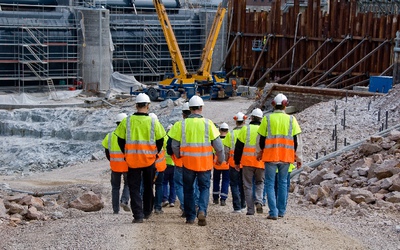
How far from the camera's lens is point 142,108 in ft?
32.9

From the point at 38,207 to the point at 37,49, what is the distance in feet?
71.9

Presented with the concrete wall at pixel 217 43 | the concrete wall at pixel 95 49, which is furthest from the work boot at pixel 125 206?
the concrete wall at pixel 217 43

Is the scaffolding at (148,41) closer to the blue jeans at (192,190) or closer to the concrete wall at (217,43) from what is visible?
the concrete wall at (217,43)

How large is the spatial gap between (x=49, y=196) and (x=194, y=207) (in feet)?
17.2

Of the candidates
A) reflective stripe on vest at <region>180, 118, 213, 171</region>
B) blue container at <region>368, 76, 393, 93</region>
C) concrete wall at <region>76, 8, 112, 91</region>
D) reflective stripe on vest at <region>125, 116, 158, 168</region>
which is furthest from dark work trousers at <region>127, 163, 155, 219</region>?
concrete wall at <region>76, 8, 112, 91</region>

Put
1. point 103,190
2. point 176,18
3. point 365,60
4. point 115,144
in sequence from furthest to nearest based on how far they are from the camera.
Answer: point 176,18
point 365,60
point 103,190
point 115,144

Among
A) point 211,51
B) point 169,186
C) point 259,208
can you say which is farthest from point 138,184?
point 211,51

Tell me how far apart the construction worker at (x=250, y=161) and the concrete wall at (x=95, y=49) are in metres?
23.1

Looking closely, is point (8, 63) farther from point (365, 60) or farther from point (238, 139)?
point (238, 139)

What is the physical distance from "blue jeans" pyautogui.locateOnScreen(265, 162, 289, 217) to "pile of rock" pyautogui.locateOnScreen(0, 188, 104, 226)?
2.88 m

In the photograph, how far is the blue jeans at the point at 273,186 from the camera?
34.2 feet

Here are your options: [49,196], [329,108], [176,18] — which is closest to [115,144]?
[49,196]

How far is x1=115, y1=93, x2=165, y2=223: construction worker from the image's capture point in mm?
9938

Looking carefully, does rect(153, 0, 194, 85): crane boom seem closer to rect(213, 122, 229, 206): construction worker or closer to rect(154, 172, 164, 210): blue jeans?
rect(213, 122, 229, 206): construction worker
